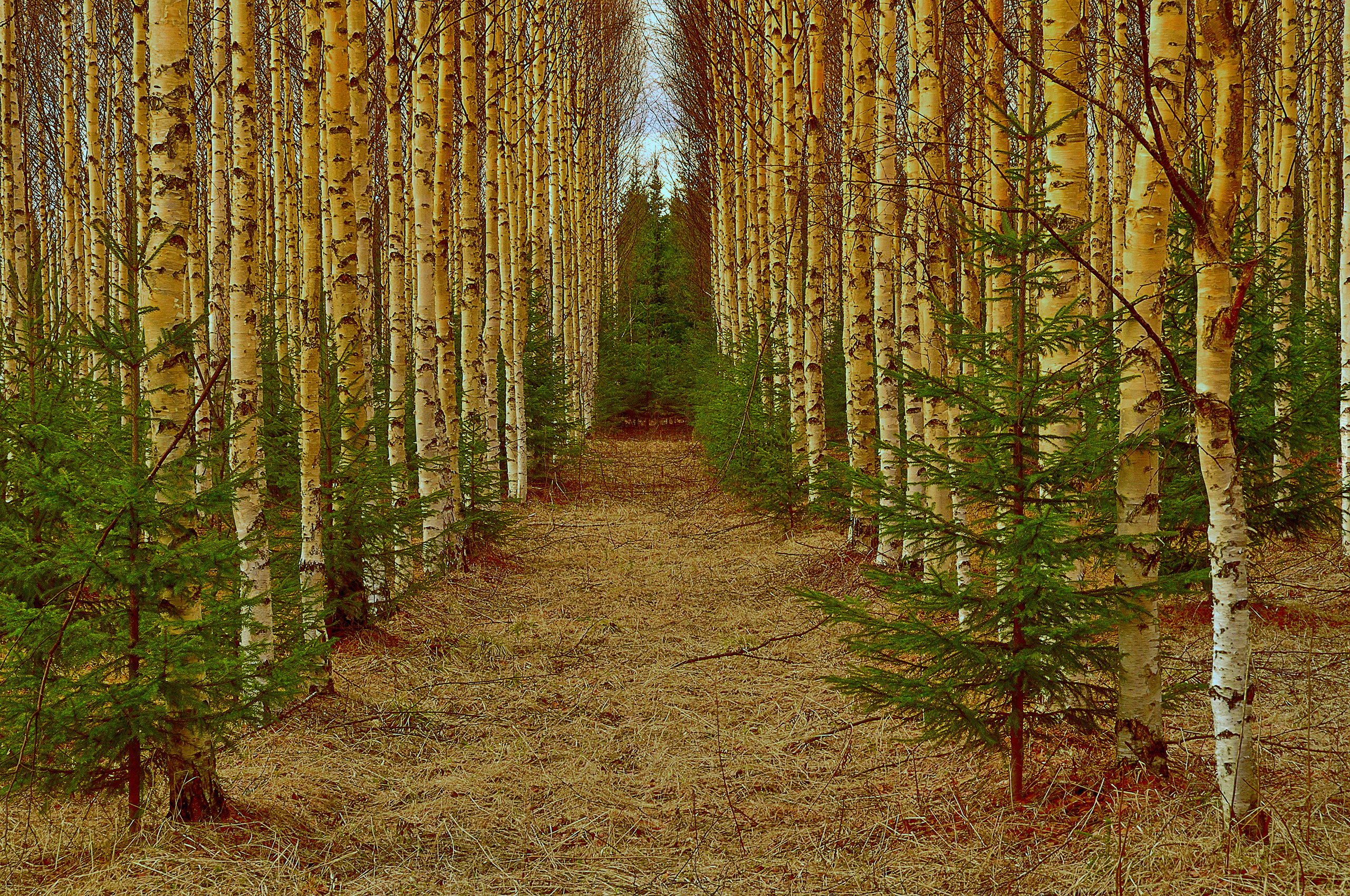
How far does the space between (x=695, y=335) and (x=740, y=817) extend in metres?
24.4

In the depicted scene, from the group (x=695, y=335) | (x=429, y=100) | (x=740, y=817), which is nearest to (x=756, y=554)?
(x=429, y=100)

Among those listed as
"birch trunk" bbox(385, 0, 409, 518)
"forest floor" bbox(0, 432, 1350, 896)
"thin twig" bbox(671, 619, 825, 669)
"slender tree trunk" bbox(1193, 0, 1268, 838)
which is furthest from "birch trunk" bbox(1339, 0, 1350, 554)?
"birch trunk" bbox(385, 0, 409, 518)

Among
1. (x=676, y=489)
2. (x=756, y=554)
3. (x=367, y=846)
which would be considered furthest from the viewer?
(x=676, y=489)

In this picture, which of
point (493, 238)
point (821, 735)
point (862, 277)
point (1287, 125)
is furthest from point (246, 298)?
point (493, 238)

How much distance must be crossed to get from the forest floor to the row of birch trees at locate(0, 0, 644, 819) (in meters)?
0.50

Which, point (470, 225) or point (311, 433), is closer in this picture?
point (311, 433)

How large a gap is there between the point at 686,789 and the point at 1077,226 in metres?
2.98

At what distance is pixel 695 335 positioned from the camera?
91.6ft

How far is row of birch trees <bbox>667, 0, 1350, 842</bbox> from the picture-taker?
3.06m

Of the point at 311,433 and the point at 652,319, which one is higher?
the point at 652,319

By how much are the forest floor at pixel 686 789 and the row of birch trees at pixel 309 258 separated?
500 mm

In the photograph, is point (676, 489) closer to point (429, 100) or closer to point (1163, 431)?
point (429, 100)

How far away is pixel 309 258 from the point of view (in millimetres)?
7535

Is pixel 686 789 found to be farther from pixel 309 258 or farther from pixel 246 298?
pixel 309 258
